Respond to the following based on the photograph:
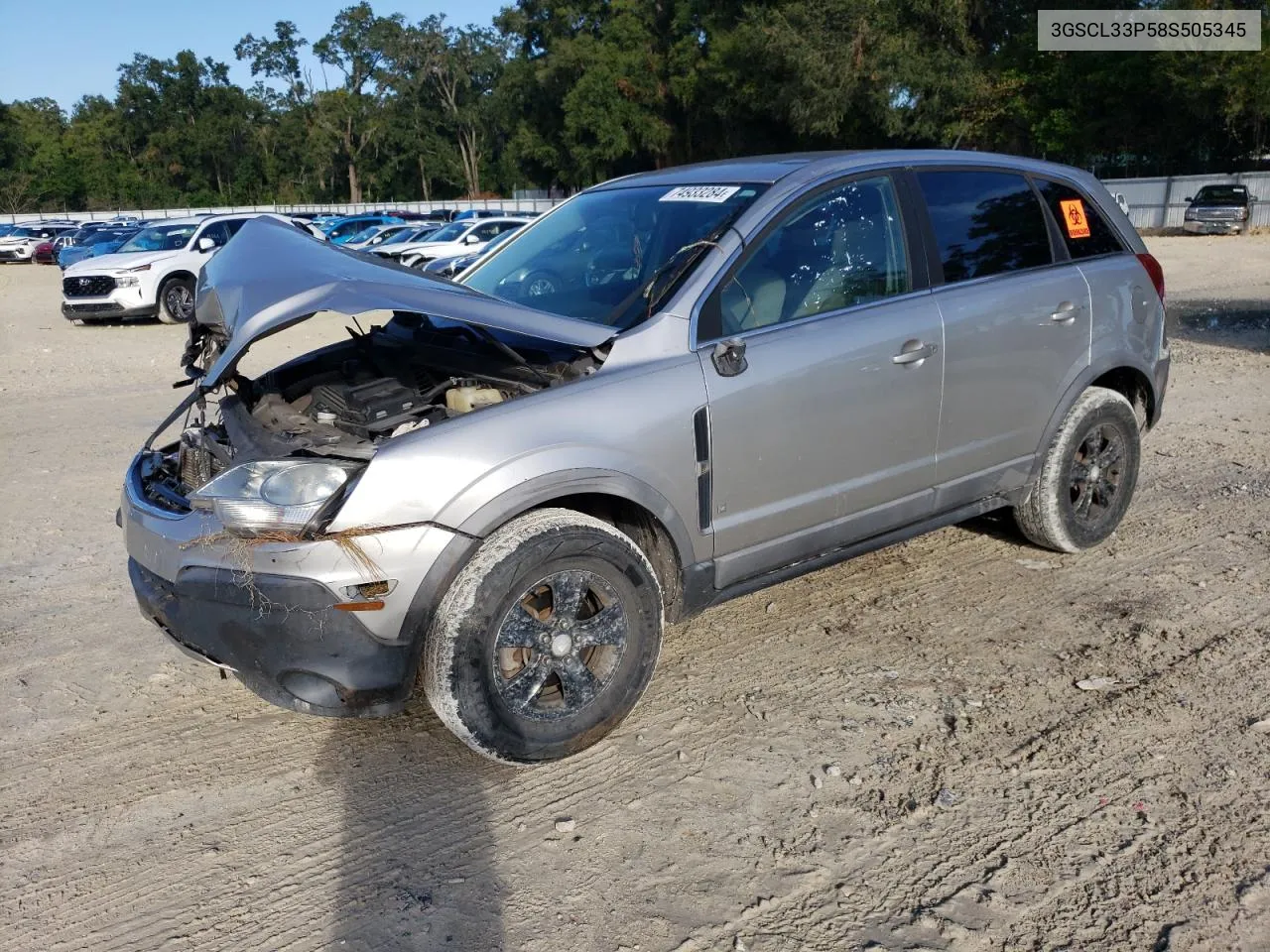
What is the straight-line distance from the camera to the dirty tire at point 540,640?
10.6 ft

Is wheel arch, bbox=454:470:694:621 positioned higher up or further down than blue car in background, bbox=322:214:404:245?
further down

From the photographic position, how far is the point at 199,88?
86.7m

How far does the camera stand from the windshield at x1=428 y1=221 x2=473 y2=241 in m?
24.2

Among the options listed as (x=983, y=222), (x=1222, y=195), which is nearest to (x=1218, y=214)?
(x=1222, y=195)

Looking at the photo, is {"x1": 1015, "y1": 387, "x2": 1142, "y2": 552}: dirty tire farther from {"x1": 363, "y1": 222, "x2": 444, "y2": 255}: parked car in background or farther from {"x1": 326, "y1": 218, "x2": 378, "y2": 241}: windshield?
{"x1": 326, "y1": 218, "x2": 378, "y2": 241}: windshield

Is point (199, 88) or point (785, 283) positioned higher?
point (199, 88)

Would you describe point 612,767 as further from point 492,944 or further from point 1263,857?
point 1263,857

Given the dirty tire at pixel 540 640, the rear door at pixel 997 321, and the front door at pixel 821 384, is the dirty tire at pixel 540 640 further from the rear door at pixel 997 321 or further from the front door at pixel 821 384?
the rear door at pixel 997 321

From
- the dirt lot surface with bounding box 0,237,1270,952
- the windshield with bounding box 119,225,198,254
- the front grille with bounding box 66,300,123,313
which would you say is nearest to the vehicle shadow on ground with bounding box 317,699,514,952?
the dirt lot surface with bounding box 0,237,1270,952

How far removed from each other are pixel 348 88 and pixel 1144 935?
9422cm

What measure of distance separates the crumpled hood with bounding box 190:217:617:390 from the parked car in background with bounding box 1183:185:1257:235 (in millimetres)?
32625

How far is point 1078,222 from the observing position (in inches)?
199

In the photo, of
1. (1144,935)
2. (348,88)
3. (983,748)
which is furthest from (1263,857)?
(348,88)

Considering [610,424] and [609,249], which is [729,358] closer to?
[610,424]
